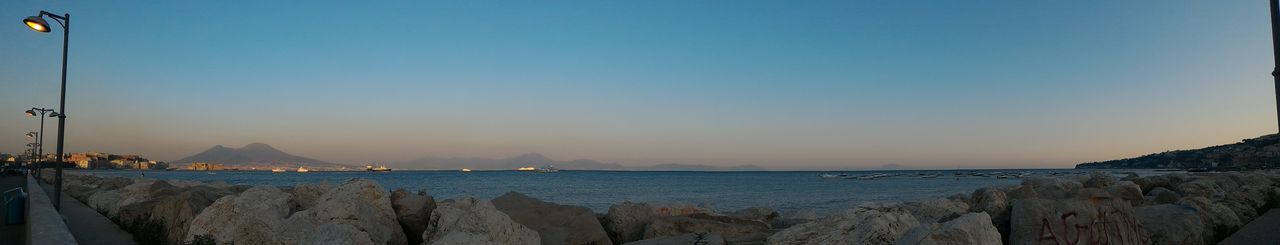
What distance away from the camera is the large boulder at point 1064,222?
23.7 feet

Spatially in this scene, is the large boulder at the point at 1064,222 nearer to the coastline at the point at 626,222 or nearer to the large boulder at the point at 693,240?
the coastline at the point at 626,222

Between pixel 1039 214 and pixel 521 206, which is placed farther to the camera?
pixel 521 206

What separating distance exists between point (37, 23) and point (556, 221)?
10.9 m

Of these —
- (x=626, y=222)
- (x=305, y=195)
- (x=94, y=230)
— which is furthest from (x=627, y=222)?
(x=94, y=230)

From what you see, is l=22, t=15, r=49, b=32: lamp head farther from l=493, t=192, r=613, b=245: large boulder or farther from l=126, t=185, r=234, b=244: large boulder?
l=493, t=192, r=613, b=245: large boulder

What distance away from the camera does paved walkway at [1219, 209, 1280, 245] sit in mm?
11102

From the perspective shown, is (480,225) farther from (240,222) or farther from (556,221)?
(556,221)

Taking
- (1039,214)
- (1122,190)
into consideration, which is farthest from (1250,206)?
(1039,214)

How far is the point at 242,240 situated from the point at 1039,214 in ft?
32.0

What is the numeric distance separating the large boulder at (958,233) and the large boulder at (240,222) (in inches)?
311

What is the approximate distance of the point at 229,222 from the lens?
1039cm

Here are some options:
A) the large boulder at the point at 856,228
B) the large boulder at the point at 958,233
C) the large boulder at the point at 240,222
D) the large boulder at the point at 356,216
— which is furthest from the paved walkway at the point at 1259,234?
the large boulder at the point at 240,222

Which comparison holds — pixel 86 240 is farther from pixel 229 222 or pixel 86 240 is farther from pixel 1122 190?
pixel 1122 190

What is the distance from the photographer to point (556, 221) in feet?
42.7
